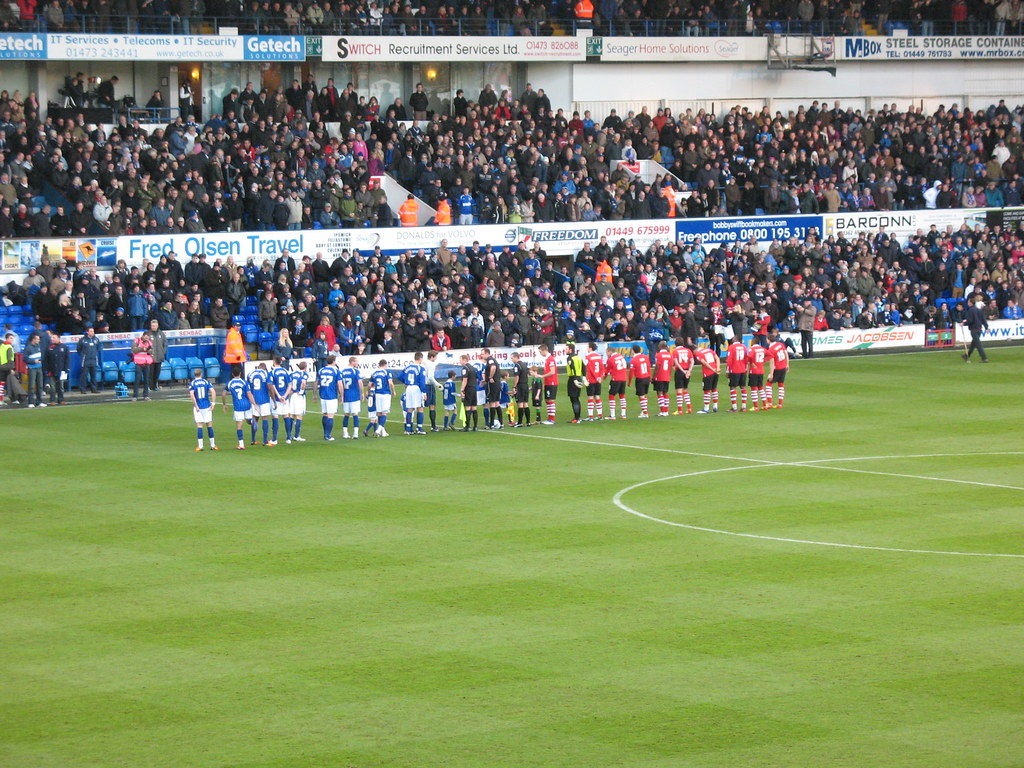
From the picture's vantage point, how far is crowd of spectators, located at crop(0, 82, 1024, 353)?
40.2 metres

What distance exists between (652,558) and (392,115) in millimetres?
31780

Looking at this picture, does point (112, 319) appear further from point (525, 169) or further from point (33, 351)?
point (525, 169)

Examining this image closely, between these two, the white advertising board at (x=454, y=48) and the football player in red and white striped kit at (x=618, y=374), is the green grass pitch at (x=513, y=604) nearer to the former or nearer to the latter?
the football player in red and white striped kit at (x=618, y=374)

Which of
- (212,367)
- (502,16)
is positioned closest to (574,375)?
(212,367)

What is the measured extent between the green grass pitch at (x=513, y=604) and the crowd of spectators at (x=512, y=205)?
11.2 m

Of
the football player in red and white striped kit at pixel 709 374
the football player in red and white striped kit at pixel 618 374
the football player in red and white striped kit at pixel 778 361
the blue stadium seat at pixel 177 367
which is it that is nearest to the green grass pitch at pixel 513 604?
the football player in red and white striped kit at pixel 618 374

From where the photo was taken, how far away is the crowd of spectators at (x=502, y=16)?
4547 cm

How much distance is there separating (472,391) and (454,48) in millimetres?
23022

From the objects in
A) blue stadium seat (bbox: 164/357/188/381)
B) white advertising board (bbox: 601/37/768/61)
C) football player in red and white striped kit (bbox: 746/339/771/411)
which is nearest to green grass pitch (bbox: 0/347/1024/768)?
football player in red and white striped kit (bbox: 746/339/771/411)

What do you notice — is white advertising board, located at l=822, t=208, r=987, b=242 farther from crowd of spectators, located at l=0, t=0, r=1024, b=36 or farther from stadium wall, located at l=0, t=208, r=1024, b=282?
crowd of spectators, located at l=0, t=0, r=1024, b=36

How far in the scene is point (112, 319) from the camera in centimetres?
3872

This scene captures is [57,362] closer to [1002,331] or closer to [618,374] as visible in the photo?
[618,374]

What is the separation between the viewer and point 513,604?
17094mm

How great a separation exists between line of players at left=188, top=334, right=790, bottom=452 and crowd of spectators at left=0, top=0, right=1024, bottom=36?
15365 mm
